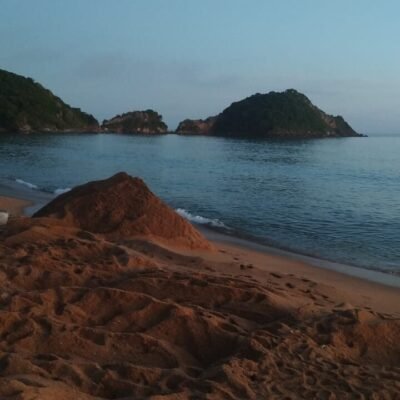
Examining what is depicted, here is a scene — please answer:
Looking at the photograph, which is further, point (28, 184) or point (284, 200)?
point (28, 184)

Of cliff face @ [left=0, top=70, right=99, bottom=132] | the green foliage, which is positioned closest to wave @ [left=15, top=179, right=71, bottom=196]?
cliff face @ [left=0, top=70, right=99, bottom=132]

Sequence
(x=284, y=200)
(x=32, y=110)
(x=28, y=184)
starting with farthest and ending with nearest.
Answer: (x=32, y=110) → (x=28, y=184) → (x=284, y=200)

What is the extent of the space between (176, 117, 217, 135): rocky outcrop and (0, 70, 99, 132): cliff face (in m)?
30.3

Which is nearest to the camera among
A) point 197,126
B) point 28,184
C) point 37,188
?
point 37,188

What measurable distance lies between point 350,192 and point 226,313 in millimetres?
19733

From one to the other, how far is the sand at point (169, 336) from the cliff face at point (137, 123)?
136m

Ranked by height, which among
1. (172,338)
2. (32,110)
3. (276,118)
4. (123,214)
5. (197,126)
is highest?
(276,118)

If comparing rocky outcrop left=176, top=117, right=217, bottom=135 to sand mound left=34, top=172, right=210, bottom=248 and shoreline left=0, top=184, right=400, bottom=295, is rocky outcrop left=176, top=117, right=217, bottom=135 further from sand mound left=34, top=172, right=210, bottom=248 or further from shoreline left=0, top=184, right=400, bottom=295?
sand mound left=34, top=172, right=210, bottom=248

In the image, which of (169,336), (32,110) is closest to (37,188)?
(169,336)

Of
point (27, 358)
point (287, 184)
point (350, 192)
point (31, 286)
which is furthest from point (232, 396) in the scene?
point (287, 184)

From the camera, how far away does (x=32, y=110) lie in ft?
339

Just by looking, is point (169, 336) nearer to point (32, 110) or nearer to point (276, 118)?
point (32, 110)

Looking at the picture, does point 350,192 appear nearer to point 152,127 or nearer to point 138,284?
point 138,284

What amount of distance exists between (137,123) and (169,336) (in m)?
140
